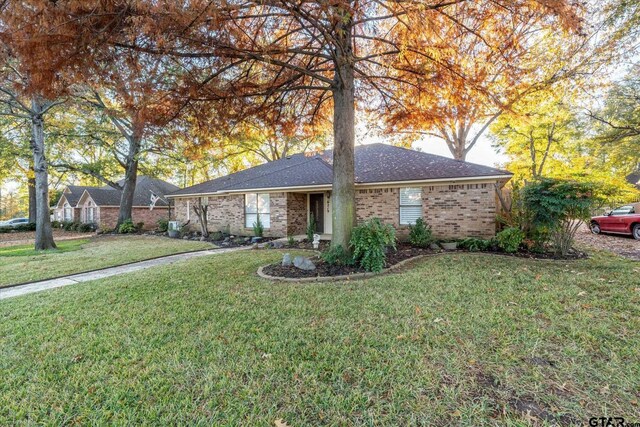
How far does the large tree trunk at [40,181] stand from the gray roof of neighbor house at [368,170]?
245 inches

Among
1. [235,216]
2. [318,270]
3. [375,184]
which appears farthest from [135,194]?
[318,270]

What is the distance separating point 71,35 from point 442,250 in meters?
9.76

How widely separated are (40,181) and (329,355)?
1554cm

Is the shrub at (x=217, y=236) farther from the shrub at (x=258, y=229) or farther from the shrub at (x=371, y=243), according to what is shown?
the shrub at (x=371, y=243)

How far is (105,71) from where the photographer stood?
461cm

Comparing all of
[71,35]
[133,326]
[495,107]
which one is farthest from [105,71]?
[495,107]

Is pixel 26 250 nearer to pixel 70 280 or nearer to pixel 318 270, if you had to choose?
pixel 70 280

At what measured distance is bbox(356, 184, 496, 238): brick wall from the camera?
9773mm

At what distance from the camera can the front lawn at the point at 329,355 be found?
84.3 inches

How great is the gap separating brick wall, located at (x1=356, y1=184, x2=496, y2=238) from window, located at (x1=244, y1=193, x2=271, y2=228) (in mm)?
5625

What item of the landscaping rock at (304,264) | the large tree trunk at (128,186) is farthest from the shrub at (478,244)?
the large tree trunk at (128,186)

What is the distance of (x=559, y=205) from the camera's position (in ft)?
23.7

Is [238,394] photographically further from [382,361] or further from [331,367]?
[382,361]

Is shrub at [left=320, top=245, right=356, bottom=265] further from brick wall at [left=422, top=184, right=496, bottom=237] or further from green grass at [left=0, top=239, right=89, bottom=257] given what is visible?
green grass at [left=0, top=239, right=89, bottom=257]
